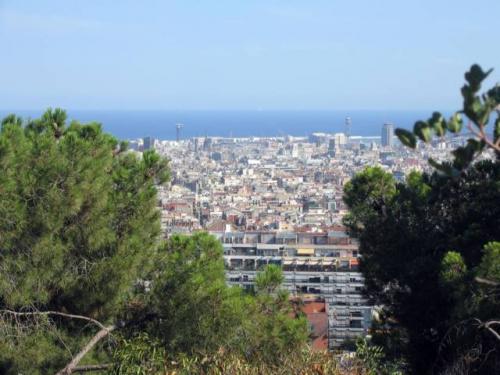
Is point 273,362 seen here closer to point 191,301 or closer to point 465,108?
point 191,301

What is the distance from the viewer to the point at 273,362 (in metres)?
4.24

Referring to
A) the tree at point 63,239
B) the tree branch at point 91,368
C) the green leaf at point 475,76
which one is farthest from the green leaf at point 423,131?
the tree branch at point 91,368

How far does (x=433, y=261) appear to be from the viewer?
5.09 metres

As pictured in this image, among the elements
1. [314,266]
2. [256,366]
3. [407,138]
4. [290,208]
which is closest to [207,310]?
[256,366]

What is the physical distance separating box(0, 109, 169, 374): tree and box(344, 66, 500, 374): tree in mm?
1395

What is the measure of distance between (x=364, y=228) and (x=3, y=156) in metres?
2.36

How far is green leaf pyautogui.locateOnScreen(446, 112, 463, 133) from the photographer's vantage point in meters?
2.09

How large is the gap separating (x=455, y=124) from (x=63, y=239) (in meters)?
3.20

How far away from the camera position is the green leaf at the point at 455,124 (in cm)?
209

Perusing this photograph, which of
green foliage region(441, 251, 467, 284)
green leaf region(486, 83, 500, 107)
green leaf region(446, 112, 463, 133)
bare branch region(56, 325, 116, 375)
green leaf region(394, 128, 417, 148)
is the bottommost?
bare branch region(56, 325, 116, 375)

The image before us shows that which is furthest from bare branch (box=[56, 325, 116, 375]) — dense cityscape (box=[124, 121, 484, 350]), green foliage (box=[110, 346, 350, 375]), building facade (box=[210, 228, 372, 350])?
building facade (box=[210, 228, 372, 350])

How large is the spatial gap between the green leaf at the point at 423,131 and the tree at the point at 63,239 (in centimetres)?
293

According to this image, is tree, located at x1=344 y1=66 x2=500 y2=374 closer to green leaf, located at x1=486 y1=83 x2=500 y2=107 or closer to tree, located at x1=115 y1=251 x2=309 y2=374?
tree, located at x1=115 y1=251 x2=309 y2=374

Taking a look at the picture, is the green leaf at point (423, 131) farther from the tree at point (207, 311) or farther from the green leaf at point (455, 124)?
the tree at point (207, 311)
